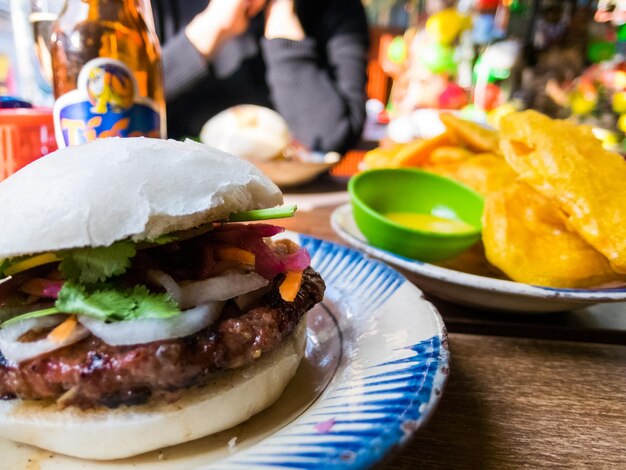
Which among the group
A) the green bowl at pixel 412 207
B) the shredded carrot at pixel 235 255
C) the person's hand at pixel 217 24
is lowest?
the green bowl at pixel 412 207

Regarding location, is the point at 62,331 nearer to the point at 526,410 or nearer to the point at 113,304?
the point at 113,304

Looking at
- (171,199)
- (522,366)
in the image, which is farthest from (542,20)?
(171,199)

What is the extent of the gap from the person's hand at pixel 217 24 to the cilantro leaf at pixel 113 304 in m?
2.83

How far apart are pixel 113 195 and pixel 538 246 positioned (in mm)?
978

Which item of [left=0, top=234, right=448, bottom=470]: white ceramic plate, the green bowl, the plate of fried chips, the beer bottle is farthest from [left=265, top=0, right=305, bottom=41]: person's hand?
[left=0, top=234, right=448, bottom=470]: white ceramic plate

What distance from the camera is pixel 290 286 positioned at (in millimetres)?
803

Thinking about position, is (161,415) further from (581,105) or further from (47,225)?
(581,105)

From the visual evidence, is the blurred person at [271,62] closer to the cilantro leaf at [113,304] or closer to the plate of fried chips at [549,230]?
the plate of fried chips at [549,230]

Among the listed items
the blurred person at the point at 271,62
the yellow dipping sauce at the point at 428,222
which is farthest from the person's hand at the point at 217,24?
the yellow dipping sauce at the point at 428,222

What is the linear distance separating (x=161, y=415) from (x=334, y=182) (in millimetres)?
2141

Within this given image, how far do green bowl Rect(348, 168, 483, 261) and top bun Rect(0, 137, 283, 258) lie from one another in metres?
0.55

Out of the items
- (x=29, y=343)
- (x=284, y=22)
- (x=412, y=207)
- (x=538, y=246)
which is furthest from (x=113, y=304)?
(x=284, y=22)

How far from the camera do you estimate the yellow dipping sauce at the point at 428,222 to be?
1.37 metres

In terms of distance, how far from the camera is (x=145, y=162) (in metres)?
0.73
